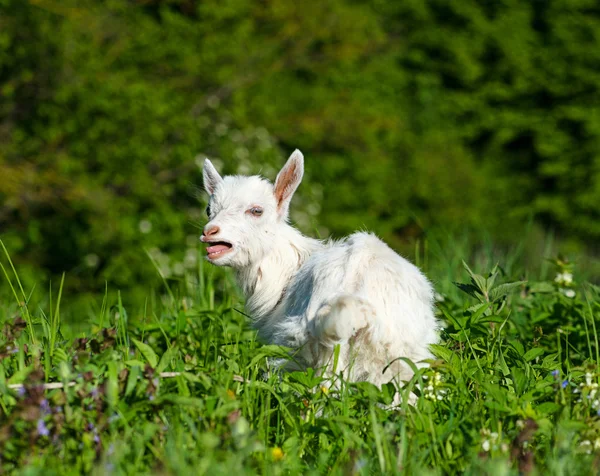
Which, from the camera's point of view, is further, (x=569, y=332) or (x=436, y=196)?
(x=436, y=196)

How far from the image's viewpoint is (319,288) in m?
3.38

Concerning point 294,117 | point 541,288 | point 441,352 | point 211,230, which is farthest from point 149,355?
point 294,117

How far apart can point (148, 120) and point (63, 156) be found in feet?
3.96

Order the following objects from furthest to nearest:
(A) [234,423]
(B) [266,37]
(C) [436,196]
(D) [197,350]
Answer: (C) [436,196]
(B) [266,37]
(D) [197,350]
(A) [234,423]

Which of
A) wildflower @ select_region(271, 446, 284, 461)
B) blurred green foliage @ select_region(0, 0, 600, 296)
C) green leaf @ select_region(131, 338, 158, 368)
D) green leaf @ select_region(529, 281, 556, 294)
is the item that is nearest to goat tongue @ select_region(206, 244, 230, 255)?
green leaf @ select_region(131, 338, 158, 368)

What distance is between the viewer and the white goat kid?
3.25 meters

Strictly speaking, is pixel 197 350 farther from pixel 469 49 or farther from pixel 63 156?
pixel 469 49

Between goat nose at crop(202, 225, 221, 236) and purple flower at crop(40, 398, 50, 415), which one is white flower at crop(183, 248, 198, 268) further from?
purple flower at crop(40, 398, 50, 415)

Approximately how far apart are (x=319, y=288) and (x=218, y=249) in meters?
0.72

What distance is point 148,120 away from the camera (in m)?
11.4

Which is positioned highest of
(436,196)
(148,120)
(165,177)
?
(148,120)

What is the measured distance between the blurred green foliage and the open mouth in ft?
13.9

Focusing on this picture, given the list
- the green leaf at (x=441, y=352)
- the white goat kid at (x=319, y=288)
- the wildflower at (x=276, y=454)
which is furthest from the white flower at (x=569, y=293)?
the wildflower at (x=276, y=454)

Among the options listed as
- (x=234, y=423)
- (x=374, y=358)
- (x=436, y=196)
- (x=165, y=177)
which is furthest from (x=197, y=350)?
(x=436, y=196)
